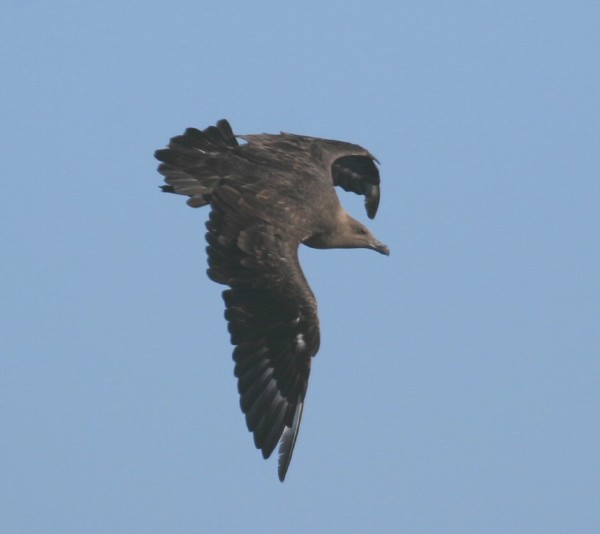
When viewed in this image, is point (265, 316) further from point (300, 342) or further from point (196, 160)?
point (196, 160)

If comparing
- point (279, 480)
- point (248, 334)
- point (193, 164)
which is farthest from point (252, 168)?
point (279, 480)

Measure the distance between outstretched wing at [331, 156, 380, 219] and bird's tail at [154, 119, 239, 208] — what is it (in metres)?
2.22

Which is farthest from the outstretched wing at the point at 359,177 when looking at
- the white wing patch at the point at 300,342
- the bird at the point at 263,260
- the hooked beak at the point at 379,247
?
the white wing patch at the point at 300,342

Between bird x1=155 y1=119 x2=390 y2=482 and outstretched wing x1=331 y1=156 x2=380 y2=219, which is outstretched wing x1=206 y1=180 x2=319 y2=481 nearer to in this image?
bird x1=155 y1=119 x2=390 y2=482

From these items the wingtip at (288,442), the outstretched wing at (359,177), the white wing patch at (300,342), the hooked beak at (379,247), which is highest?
the outstretched wing at (359,177)

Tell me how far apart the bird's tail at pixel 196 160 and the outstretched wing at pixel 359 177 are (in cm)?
222

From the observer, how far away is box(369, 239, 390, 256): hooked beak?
1662 centimetres

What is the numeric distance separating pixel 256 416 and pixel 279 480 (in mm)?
752

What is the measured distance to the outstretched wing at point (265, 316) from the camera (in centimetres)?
1454

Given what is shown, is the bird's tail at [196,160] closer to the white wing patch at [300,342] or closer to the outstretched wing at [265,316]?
the outstretched wing at [265,316]

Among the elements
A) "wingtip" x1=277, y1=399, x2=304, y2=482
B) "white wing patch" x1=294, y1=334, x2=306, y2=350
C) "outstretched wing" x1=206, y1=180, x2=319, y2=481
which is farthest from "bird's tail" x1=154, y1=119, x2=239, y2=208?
"wingtip" x1=277, y1=399, x2=304, y2=482

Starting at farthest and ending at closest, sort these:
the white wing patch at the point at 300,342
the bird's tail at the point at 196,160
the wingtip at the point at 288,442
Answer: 1. the bird's tail at the point at 196,160
2. the white wing patch at the point at 300,342
3. the wingtip at the point at 288,442

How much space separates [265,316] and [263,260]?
0.48 metres

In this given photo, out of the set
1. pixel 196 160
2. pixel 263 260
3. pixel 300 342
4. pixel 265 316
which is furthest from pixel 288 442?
pixel 196 160
